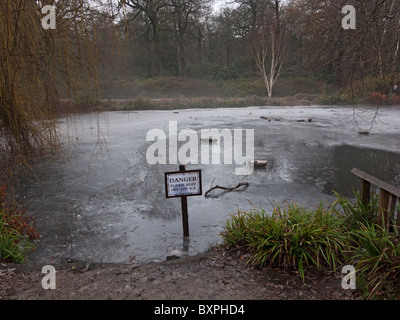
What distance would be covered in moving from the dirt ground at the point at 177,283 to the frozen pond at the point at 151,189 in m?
0.73

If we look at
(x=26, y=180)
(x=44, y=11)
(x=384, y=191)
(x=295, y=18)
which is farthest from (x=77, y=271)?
(x=295, y=18)

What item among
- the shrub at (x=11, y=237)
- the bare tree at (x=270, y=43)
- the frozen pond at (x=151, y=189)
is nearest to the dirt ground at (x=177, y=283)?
the shrub at (x=11, y=237)

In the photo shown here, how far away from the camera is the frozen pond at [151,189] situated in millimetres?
4820

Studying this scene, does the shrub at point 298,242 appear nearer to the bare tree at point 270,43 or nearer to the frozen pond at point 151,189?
the frozen pond at point 151,189

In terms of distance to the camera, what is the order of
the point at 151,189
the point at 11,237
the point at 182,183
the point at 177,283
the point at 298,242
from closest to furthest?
1. the point at 177,283
2. the point at 298,242
3. the point at 11,237
4. the point at 182,183
5. the point at 151,189

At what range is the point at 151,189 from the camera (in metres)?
7.22

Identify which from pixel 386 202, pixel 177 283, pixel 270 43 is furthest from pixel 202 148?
pixel 270 43

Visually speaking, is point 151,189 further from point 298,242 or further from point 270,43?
point 270,43

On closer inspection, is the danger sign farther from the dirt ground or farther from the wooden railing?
the wooden railing

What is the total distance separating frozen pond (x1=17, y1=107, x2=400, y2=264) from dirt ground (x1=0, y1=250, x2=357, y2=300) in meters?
0.73

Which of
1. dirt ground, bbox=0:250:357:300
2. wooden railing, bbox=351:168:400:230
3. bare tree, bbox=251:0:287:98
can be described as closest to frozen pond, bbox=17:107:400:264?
dirt ground, bbox=0:250:357:300

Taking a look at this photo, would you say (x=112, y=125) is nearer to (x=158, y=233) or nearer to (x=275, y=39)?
(x=158, y=233)

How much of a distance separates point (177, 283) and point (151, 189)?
4026mm

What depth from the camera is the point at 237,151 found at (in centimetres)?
1047
